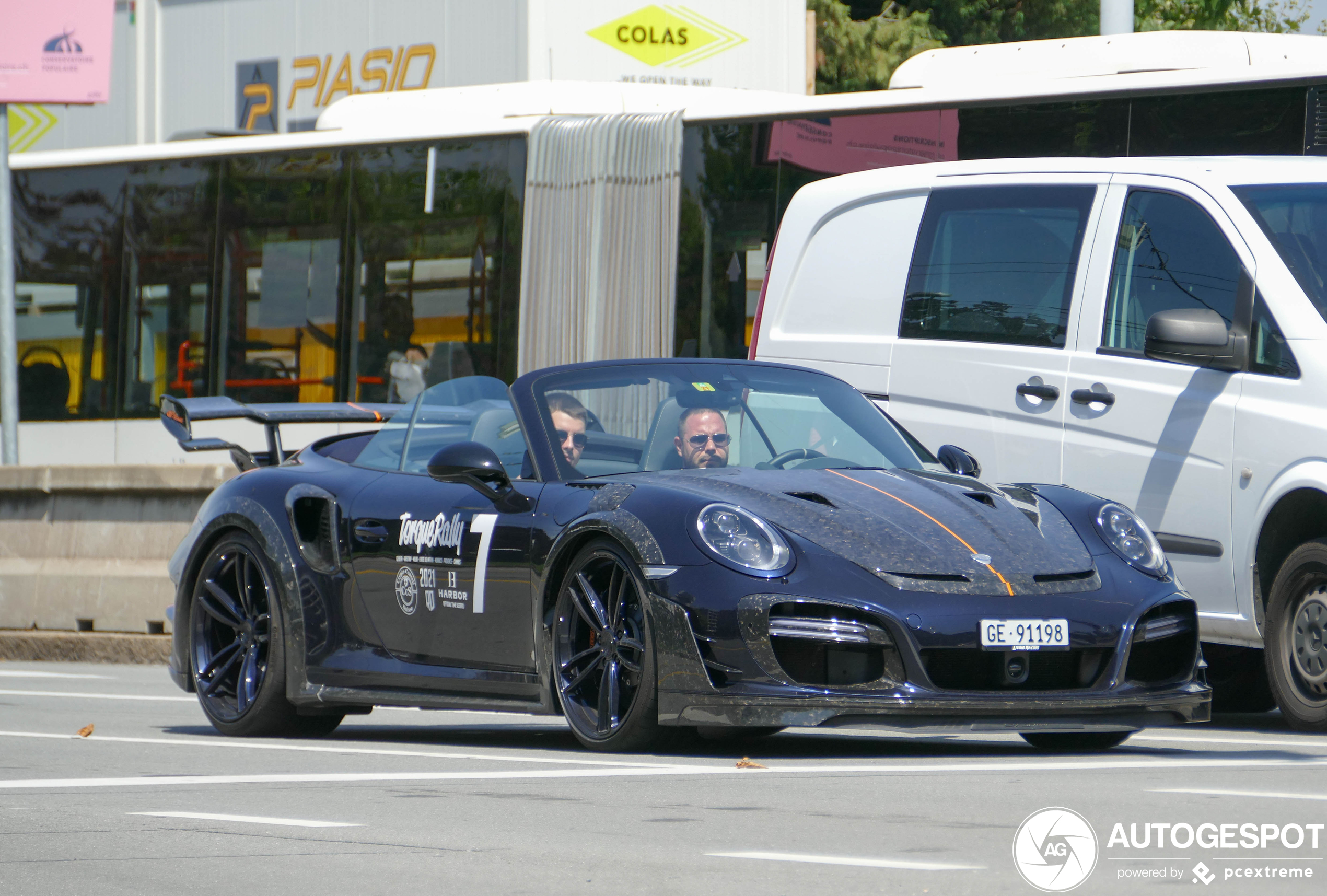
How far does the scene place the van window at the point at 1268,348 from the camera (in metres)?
7.46

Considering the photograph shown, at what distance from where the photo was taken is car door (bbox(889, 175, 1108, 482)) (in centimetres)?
838

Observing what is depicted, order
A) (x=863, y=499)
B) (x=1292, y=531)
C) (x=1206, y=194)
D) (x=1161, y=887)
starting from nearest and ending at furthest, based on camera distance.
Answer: (x=1161, y=887) < (x=863, y=499) < (x=1292, y=531) < (x=1206, y=194)

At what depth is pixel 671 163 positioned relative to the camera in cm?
1598

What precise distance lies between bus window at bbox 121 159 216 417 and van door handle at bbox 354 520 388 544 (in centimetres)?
1137

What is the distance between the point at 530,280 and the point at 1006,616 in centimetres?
1098

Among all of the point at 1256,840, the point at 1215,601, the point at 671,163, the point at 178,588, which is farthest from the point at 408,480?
the point at 671,163

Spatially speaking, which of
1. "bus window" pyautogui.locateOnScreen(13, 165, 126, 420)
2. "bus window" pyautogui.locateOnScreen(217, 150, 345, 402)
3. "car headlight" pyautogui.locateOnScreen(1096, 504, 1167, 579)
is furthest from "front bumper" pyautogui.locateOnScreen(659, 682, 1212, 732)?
"bus window" pyautogui.locateOnScreen(13, 165, 126, 420)

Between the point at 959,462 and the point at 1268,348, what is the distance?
1275 mm

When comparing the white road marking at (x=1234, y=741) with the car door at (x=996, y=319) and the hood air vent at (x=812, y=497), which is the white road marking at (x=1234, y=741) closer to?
the car door at (x=996, y=319)

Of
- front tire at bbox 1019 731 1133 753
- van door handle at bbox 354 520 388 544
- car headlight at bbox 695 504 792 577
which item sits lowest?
front tire at bbox 1019 731 1133 753

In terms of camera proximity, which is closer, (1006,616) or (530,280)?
(1006,616)

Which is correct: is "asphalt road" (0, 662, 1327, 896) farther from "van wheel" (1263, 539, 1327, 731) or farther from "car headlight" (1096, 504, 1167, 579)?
"car headlight" (1096, 504, 1167, 579)

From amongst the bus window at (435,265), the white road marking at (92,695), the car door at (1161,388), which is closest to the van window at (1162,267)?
the car door at (1161,388)

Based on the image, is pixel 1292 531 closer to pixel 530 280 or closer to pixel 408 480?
pixel 408 480
